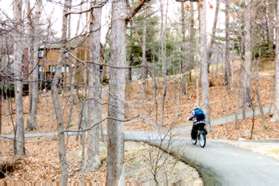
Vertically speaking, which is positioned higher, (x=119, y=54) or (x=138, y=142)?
(x=119, y=54)

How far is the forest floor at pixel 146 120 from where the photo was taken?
17734 millimetres

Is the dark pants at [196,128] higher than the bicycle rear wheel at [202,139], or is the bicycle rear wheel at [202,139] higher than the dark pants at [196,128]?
the dark pants at [196,128]

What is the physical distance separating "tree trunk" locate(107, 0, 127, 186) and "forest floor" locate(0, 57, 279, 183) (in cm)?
Result: 47

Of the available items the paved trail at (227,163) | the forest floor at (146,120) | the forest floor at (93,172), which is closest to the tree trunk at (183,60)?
the forest floor at (146,120)

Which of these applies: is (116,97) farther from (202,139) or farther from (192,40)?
(192,40)

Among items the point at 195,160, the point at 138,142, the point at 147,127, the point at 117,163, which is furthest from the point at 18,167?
the point at 147,127

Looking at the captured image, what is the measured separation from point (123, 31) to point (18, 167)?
1068 cm

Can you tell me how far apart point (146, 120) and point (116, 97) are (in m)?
2.28

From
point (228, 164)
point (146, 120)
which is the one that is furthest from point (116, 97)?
point (228, 164)

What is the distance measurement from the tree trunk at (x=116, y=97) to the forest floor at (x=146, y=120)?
1.55 ft

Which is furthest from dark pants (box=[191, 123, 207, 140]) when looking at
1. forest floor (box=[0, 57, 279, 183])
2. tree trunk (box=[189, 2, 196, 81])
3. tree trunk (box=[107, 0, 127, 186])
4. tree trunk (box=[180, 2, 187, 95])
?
tree trunk (box=[189, 2, 196, 81])

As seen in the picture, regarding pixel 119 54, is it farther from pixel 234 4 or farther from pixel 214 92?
pixel 234 4

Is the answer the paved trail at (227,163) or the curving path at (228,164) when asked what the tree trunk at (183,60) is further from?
the curving path at (228,164)

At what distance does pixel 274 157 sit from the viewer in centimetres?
1641
